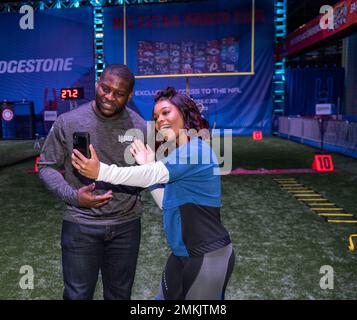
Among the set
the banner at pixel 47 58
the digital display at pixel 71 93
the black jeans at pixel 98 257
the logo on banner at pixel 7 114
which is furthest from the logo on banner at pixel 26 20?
the black jeans at pixel 98 257

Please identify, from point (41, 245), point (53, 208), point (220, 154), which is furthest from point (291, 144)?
point (41, 245)

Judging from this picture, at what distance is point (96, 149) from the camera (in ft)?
6.75

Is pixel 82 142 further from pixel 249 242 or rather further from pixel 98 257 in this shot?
pixel 249 242

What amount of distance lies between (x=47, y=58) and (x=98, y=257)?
2019cm

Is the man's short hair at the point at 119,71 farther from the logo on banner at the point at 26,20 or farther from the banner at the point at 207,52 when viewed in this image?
the logo on banner at the point at 26,20

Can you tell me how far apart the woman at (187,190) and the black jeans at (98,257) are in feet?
1.23

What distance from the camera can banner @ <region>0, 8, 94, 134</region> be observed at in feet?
65.4

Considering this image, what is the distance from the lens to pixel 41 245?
461cm

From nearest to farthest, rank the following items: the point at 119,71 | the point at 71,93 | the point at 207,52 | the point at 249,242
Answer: the point at 119,71 → the point at 249,242 → the point at 71,93 → the point at 207,52

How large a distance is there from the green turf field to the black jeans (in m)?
1.20

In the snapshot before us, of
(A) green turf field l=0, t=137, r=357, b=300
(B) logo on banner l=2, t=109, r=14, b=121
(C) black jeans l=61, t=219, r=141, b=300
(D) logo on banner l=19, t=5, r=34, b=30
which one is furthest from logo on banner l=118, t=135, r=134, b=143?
(D) logo on banner l=19, t=5, r=34, b=30

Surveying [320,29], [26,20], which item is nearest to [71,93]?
[26,20]

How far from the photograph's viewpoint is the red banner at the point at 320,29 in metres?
10.8
